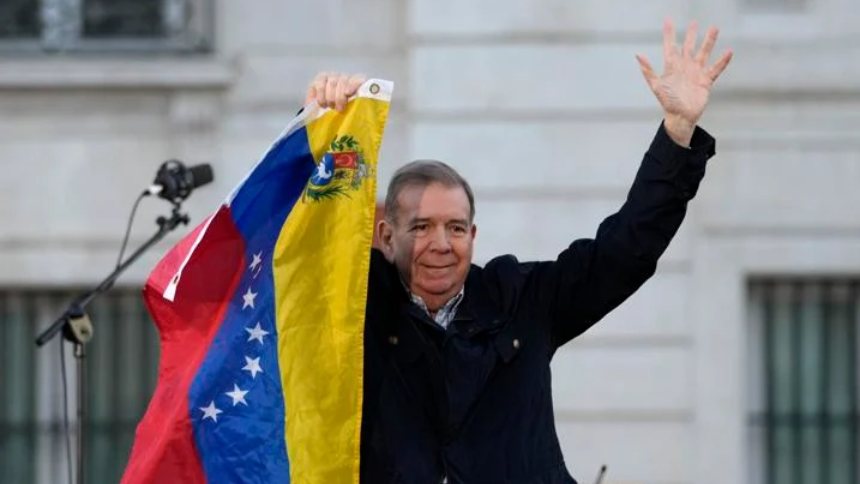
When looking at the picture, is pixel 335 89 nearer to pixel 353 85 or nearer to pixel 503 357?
pixel 353 85

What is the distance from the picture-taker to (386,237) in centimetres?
579

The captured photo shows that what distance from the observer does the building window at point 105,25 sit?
1171cm

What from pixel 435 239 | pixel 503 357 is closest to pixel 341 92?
pixel 435 239

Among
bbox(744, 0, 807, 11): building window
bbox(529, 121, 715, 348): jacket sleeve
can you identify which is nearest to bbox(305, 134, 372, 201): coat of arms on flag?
bbox(529, 121, 715, 348): jacket sleeve

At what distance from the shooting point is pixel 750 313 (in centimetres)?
1172

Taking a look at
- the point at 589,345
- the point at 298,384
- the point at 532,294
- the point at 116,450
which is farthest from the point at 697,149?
the point at 116,450

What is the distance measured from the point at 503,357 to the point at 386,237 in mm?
421

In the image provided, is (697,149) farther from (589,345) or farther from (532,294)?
(589,345)

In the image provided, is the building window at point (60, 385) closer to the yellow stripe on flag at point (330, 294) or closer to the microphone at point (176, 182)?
the microphone at point (176, 182)

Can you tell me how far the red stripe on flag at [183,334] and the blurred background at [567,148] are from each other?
517 centimetres

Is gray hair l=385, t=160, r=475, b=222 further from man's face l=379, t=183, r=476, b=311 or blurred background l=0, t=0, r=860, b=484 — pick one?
blurred background l=0, t=0, r=860, b=484

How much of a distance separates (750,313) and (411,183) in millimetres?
Answer: 6261

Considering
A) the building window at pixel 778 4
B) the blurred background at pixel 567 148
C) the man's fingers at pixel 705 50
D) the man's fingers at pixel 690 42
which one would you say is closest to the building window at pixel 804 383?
the blurred background at pixel 567 148

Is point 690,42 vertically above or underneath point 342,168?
above
